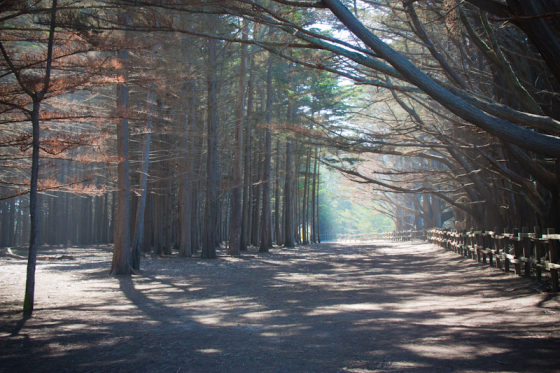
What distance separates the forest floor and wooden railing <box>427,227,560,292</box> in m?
0.45

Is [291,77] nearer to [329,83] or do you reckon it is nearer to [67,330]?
[329,83]

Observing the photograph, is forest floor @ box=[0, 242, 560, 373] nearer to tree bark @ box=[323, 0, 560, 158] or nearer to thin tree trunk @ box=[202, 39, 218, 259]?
tree bark @ box=[323, 0, 560, 158]

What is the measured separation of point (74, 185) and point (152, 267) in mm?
6284

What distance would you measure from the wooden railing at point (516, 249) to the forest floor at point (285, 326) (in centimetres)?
45

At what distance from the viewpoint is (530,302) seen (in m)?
6.71

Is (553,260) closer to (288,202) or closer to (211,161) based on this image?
(211,161)

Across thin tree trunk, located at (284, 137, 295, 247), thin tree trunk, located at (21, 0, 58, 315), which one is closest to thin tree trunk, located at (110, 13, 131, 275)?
thin tree trunk, located at (21, 0, 58, 315)

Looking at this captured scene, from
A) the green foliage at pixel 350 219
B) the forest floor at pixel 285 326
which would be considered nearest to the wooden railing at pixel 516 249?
the forest floor at pixel 285 326

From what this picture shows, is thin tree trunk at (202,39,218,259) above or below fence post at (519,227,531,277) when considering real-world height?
above

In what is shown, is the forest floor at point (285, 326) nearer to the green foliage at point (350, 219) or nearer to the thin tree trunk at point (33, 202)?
the thin tree trunk at point (33, 202)

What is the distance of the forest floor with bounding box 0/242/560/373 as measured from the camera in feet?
13.3

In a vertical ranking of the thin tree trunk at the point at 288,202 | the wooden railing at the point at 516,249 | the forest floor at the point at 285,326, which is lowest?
the forest floor at the point at 285,326

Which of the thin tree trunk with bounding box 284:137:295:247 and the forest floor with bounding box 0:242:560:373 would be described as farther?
the thin tree trunk with bounding box 284:137:295:247

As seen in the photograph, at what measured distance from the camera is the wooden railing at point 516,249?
7207 mm
